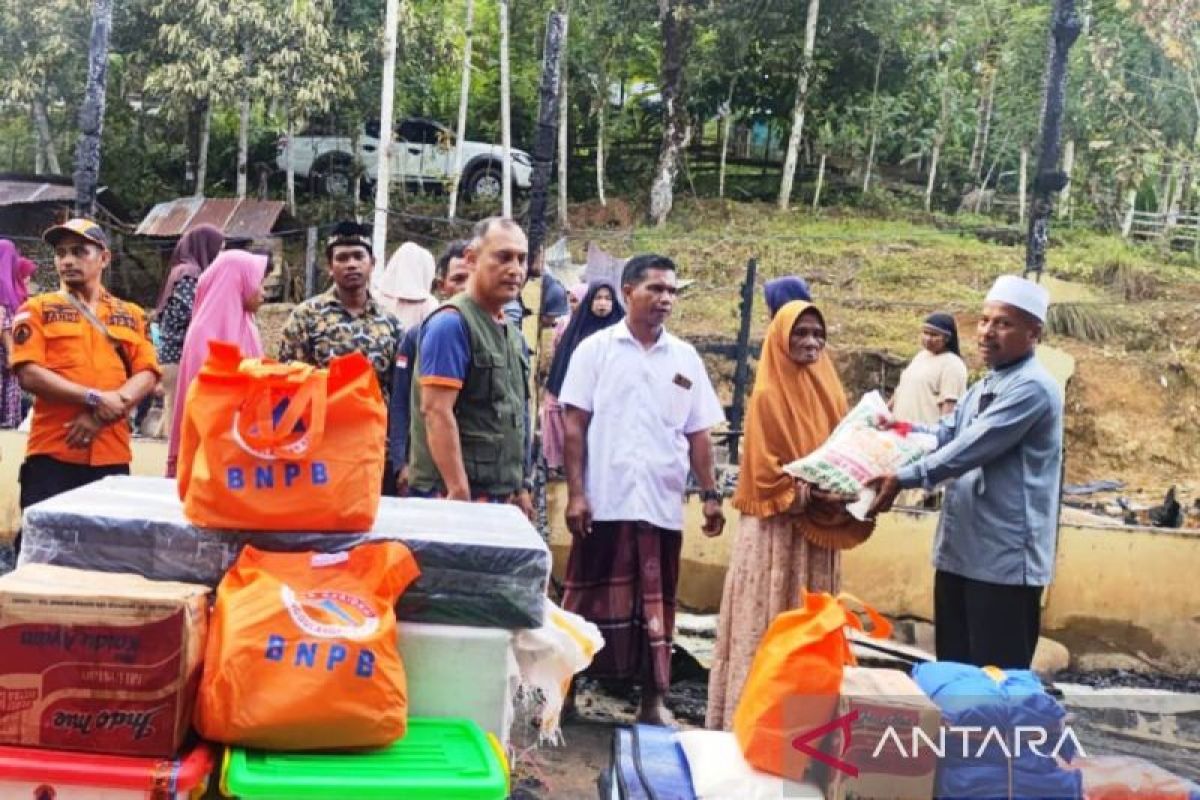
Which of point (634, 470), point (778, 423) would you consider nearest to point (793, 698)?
point (778, 423)

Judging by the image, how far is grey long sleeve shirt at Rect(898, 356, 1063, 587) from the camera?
3.66 meters

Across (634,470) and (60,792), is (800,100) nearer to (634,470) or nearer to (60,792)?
(634,470)

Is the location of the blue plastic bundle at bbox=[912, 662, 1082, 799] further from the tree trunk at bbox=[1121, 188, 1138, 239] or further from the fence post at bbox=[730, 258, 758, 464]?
the tree trunk at bbox=[1121, 188, 1138, 239]

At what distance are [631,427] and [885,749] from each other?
2472 millimetres

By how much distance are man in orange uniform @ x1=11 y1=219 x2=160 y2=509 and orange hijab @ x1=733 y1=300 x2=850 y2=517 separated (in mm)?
2163

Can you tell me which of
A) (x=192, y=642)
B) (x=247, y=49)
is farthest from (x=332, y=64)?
(x=192, y=642)

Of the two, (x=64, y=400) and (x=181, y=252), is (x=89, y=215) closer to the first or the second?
(x=181, y=252)

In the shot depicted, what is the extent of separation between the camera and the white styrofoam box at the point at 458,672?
97.7 inches

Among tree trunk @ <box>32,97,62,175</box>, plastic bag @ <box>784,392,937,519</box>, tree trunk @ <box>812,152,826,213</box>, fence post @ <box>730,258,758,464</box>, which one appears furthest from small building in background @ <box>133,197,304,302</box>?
plastic bag @ <box>784,392,937,519</box>

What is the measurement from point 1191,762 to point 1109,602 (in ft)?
4.44

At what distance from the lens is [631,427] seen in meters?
4.56

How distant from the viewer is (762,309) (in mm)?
15492

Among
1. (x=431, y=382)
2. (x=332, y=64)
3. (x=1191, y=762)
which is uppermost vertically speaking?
(x=332, y=64)

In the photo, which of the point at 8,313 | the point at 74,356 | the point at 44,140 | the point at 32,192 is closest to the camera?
the point at 74,356
